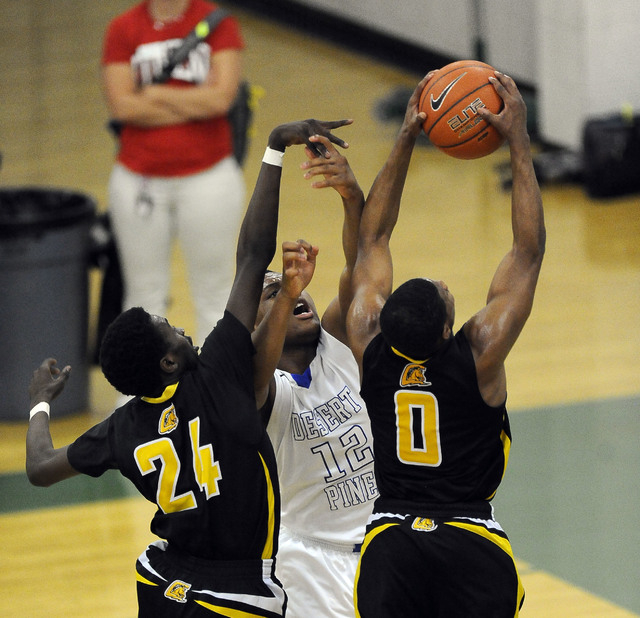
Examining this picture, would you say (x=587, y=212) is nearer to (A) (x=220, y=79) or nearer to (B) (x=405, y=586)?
(A) (x=220, y=79)

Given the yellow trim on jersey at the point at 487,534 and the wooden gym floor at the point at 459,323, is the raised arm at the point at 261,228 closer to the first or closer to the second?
the yellow trim on jersey at the point at 487,534

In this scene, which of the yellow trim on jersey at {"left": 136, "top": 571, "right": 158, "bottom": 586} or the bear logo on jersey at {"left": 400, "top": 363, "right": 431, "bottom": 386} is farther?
the bear logo on jersey at {"left": 400, "top": 363, "right": 431, "bottom": 386}

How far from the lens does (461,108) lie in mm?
3691

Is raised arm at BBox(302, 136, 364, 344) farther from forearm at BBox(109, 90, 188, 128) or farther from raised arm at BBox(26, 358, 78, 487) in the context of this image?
forearm at BBox(109, 90, 188, 128)

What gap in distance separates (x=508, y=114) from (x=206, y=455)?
4.36 ft

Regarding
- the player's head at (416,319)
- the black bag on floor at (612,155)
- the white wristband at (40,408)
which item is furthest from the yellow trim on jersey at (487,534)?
the black bag on floor at (612,155)

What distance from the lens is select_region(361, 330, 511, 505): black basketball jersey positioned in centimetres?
339

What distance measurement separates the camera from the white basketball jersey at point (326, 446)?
13.5 ft

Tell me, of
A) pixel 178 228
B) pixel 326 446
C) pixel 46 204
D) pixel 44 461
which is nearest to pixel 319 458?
pixel 326 446

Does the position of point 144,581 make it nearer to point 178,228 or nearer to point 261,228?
point 261,228

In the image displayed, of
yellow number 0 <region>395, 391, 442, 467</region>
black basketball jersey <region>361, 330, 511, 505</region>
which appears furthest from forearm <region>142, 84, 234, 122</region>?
yellow number 0 <region>395, 391, 442, 467</region>

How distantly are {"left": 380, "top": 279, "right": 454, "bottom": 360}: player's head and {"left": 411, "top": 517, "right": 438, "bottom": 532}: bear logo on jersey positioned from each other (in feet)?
1.46

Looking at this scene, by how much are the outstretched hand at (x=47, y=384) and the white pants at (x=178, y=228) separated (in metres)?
2.74

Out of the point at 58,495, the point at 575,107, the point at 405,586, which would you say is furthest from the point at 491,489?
the point at 575,107
